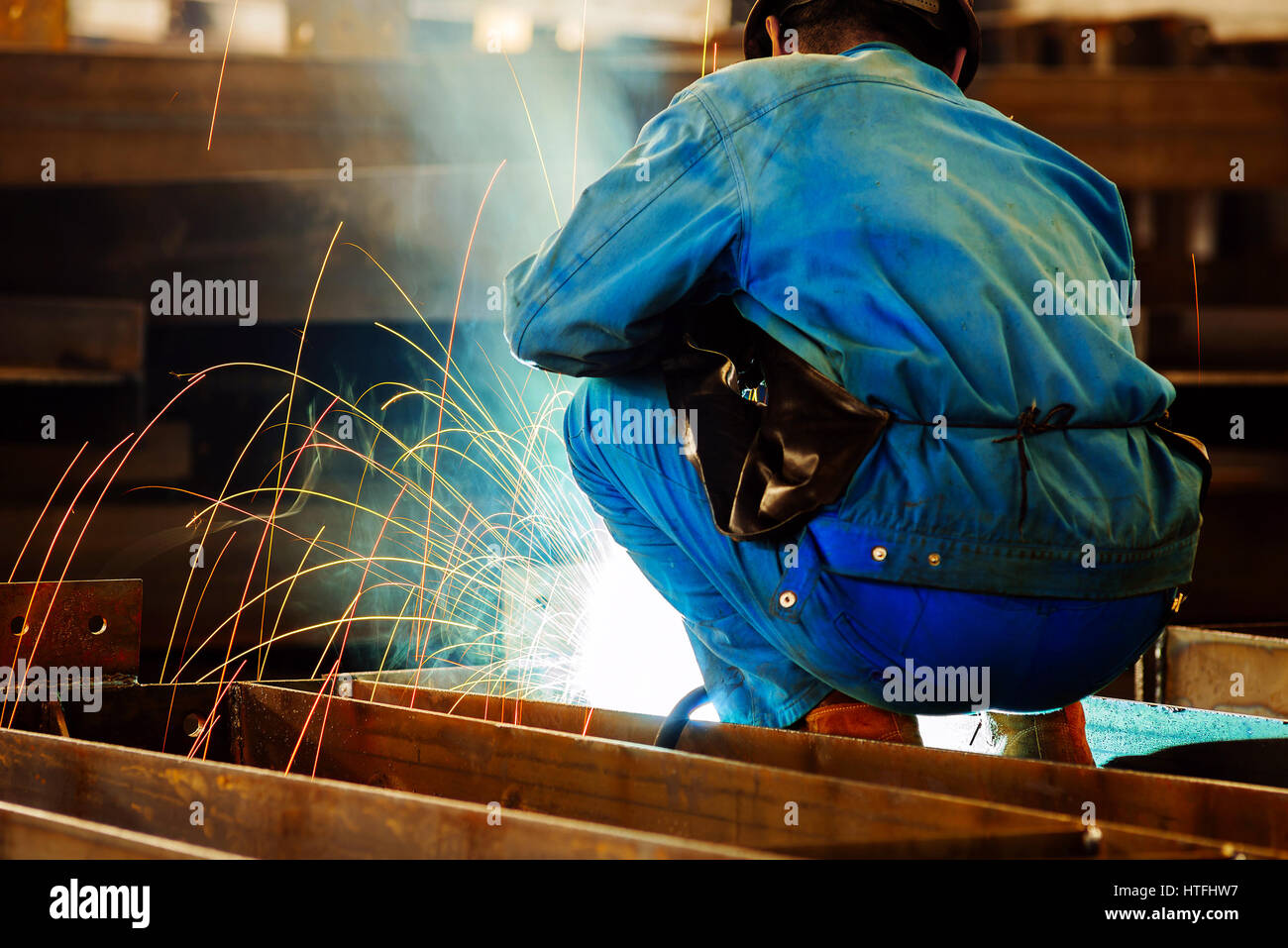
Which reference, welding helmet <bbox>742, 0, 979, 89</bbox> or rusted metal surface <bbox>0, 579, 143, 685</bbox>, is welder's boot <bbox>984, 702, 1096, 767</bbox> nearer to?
welding helmet <bbox>742, 0, 979, 89</bbox>

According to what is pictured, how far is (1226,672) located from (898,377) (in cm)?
159

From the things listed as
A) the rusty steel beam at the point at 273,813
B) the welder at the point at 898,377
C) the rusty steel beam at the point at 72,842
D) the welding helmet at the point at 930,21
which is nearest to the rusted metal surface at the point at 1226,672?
the welder at the point at 898,377

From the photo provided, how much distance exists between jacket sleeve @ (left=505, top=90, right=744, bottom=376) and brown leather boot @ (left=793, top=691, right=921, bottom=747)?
1.95 feet

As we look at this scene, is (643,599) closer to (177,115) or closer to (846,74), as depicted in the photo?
(846,74)

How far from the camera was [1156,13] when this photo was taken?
6.98 meters

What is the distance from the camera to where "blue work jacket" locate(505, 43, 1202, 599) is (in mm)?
1434

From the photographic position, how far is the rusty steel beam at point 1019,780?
4.28ft

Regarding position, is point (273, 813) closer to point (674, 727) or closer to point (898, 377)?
point (674, 727)

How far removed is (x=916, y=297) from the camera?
144 centimetres

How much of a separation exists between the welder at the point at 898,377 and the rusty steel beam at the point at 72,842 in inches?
29.6

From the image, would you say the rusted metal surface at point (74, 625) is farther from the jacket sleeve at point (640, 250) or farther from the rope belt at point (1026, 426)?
the rope belt at point (1026, 426)

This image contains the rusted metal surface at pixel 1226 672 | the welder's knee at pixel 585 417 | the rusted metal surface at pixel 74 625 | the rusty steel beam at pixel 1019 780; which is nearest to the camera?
the rusty steel beam at pixel 1019 780

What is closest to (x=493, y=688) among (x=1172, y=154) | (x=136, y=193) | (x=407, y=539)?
(x=407, y=539)

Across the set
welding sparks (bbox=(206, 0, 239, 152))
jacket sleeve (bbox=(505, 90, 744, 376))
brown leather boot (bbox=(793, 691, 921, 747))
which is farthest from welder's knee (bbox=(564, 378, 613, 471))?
welding sparks (bbox=(206, 0, 239, 152))
